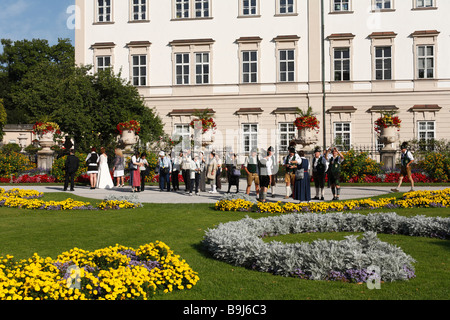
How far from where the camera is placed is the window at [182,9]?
125 feet

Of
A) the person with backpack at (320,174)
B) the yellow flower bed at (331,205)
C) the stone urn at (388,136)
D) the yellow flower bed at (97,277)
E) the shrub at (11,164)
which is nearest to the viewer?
the yellow flower bed at (97,277)

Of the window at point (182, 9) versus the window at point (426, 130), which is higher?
the window at point (182, 9)

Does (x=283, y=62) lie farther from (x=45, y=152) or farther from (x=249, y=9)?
(x=45, y=152)

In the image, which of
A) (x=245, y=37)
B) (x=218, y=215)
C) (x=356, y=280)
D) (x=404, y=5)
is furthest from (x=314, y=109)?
(x=356, y=280)

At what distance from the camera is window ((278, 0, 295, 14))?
37031mm

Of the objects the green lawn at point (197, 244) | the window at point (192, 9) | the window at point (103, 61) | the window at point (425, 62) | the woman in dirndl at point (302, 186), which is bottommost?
the green lawn at point (197, 244)

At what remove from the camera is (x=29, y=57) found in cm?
6619

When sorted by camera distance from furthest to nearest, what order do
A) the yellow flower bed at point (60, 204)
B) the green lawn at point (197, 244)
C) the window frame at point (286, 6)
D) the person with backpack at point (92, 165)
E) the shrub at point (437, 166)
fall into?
1. the window frame at point (286, 6)
2. the shrub at point (437, 166)
3. the person with backpack at point (92, 165)
4. the yellow flower bed at point (60, 204)
5. the green lawn at point (197, 244)

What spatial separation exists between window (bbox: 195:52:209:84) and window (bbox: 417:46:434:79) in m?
16.3

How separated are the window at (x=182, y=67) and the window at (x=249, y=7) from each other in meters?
5.75

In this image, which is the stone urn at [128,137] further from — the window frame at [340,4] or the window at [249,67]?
the window frame at [340,4]

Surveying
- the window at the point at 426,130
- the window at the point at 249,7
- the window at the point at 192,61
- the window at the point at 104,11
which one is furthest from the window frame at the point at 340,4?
the window at the point at 104,11

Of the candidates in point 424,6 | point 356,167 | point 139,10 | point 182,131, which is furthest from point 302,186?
point 139,10

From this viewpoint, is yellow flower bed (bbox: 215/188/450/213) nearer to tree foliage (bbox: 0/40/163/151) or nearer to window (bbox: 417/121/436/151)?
tree foliage (bbox: 0/40/163/151)
